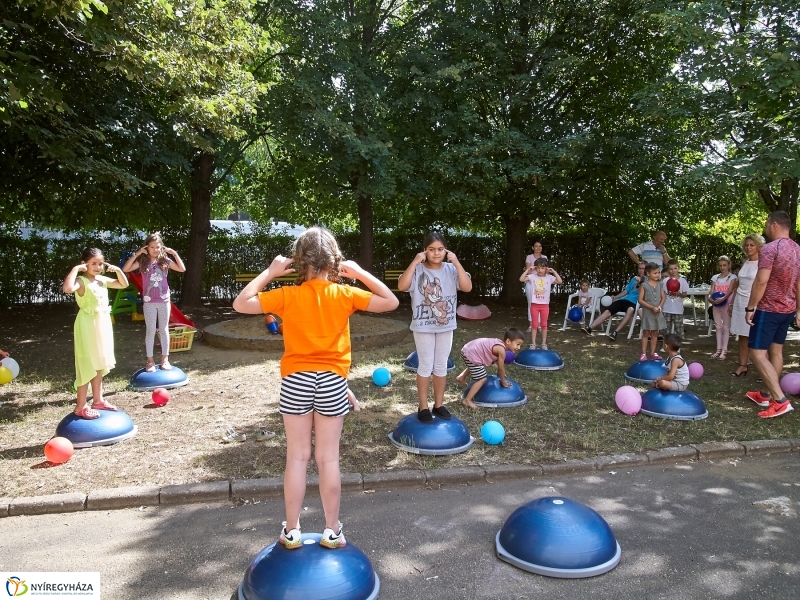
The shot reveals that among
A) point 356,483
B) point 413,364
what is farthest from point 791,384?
point 356,483

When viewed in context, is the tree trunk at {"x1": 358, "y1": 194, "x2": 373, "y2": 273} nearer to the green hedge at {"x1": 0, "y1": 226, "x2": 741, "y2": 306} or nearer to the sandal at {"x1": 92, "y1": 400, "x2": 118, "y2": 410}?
the green hedge at {"x1": 0, "y1": 226, "x2": 741, "y2": 306}

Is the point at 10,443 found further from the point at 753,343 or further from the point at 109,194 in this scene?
the point at 109,194

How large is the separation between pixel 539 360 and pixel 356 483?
492 centimetres

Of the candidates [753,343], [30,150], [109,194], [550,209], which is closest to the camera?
[753,343]

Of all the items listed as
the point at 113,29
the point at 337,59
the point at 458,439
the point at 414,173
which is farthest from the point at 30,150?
the point at 458,439

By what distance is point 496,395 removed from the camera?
716 cm

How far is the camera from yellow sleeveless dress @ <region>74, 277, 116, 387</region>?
6.05 m

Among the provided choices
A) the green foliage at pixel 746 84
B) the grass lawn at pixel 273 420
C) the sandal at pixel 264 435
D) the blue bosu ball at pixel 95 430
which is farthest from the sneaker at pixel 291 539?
the green foliage at pixel 746 84

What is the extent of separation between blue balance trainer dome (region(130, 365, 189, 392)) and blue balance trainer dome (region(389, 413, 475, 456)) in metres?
3.75

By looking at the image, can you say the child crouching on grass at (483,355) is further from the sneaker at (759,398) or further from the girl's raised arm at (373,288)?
the girl's raised arm at (373,288)

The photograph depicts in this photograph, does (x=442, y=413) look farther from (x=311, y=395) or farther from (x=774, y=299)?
(x=774, y=299)

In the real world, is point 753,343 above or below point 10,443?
above

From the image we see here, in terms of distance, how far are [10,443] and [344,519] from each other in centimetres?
374

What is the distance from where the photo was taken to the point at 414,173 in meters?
13.8
